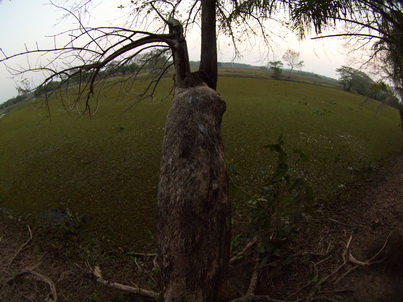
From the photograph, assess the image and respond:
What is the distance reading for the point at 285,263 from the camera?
10.8 ft

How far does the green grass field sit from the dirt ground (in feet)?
1.61

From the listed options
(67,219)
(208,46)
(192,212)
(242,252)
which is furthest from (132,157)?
(192,212)

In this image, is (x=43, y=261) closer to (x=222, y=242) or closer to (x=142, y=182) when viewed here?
(x=142, y=182)

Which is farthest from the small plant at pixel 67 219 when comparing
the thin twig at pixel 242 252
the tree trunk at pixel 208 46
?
the tree trunk at pixel 208 46

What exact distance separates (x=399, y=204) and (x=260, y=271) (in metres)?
4.41

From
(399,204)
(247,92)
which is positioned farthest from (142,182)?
(247,92)

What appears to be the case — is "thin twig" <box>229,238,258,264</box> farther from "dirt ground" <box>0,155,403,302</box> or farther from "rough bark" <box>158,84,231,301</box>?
"rough bark" <box>158,84,231,301</box>

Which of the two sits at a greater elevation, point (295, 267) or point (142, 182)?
point (142, 182)

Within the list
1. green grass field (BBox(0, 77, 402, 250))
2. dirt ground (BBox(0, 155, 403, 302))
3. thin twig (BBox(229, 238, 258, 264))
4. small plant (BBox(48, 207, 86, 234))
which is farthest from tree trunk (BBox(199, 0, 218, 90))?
small plant (BBox(48, 207, 86, 234))

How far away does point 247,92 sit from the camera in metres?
19.3

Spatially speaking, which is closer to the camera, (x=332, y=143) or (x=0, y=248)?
(x=0, y=248)

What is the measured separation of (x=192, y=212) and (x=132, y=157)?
18.4 ft

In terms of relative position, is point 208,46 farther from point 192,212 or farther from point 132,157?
→ point 132,157

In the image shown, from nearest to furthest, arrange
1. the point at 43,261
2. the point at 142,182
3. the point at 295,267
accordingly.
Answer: the point at 295,267 < the point at 43,261 < the point at 142,182
